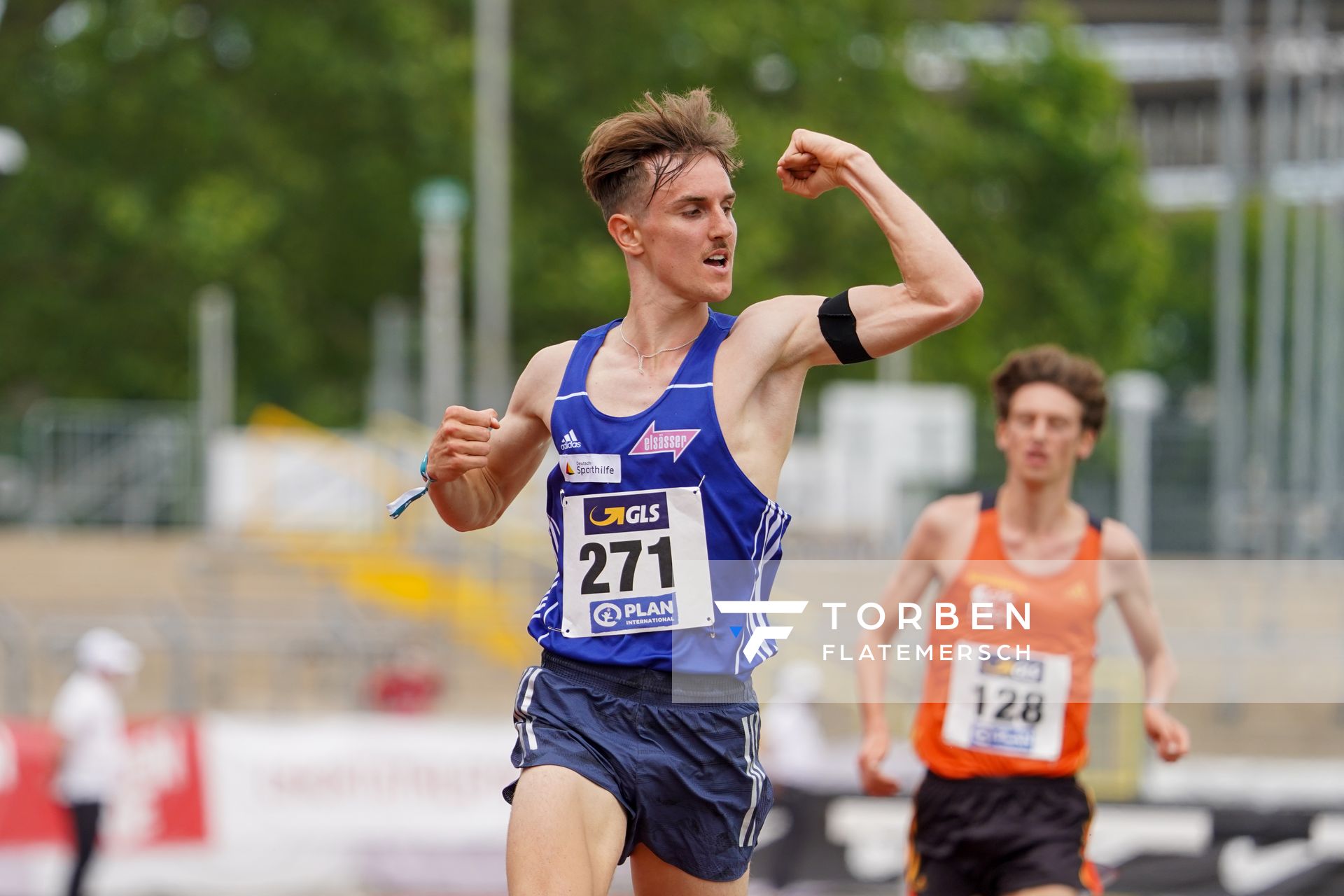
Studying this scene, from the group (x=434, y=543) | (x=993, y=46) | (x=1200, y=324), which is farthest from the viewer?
(x=1200, y=324)

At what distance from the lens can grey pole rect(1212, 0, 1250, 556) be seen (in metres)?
17.9

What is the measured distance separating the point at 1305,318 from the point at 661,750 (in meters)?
21.3

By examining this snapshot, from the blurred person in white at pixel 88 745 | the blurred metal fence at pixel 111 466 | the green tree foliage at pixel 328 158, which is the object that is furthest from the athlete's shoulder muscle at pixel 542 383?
the green tree foliage at pixel 328 158

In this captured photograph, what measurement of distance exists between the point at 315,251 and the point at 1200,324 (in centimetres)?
3708

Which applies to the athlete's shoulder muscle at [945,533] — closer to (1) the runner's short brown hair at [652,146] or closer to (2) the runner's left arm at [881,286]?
(2) the runner's left arm at [881,286]

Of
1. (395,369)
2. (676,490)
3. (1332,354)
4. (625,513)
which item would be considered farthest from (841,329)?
(395,369)

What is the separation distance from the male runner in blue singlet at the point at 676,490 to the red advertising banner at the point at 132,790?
318 inches

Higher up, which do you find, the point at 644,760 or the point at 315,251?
the point at 315,251

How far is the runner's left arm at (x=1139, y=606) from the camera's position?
5.59 meters

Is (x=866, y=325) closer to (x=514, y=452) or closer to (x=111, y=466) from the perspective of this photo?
(x=514, y=452)

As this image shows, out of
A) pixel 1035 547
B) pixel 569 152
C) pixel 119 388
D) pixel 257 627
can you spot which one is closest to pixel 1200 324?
pixel 569 152

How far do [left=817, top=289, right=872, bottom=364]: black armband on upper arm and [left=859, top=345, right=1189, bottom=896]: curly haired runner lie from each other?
1.64m

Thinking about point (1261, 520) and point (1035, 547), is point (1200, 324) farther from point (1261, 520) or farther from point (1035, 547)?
point (1035, 547)

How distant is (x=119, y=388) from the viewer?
29.9 metres
